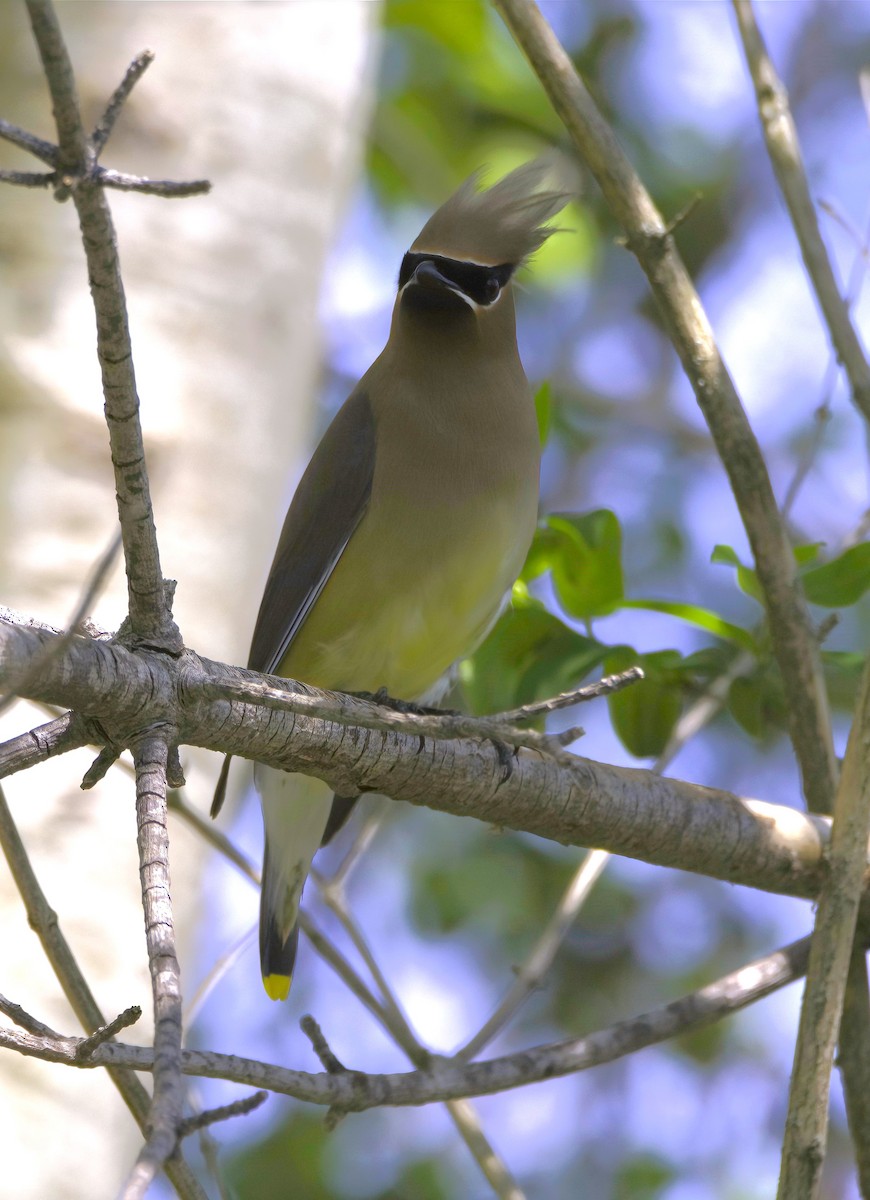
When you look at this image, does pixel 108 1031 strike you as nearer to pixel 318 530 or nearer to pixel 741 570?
pixel 741 570

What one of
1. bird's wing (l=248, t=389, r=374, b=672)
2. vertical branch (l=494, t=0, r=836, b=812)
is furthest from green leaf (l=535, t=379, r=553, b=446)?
vertical branch (l=494, t=0, r=836, b=812)

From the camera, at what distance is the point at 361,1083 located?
2.06m

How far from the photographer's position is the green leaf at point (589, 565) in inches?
109

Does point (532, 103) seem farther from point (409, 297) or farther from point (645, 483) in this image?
point (409, 297)

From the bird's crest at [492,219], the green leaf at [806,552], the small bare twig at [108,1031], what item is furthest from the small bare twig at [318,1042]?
the bird's crest at [492,219]

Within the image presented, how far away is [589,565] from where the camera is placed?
9.20ft

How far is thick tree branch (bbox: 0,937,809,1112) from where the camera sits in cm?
176

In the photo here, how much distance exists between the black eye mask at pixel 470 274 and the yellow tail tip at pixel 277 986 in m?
1.59

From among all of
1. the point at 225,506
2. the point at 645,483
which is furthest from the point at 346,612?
the point at 645,483

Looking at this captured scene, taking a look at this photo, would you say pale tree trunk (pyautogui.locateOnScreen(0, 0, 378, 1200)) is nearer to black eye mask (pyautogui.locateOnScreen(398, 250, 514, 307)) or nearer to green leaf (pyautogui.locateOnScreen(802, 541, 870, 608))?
black eye mask (pyautogui.locateOnScreen(398, 250, 514, 307))

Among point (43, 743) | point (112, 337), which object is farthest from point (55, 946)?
point (112, 337)

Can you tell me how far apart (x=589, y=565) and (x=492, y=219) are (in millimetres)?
971

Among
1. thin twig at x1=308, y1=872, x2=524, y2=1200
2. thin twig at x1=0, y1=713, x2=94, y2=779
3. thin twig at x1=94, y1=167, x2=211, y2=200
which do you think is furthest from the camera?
thin twig at x1=308, y1=872, x2=524, y2=1200

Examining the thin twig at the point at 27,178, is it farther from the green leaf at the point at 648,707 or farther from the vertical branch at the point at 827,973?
the green leaf at the point at 648,707
